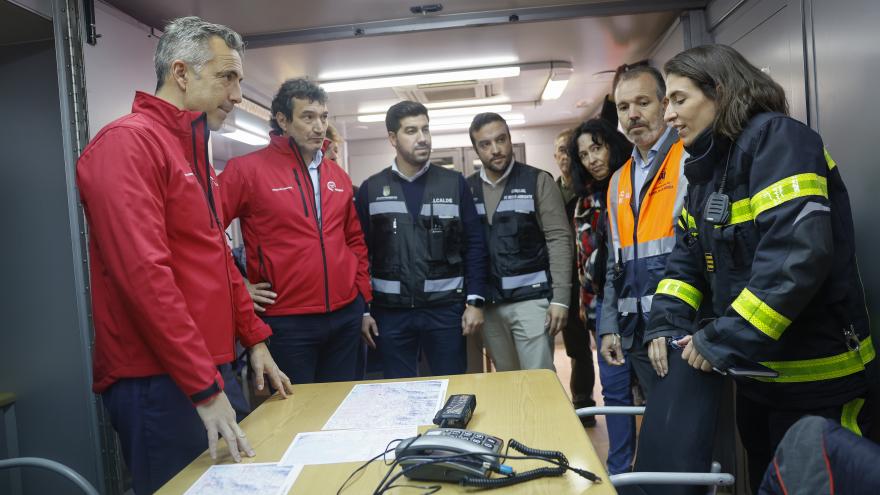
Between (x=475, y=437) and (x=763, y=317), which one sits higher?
(x=763, y=317)

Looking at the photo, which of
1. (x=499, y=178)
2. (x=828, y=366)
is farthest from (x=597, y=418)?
(x=828, y=366)

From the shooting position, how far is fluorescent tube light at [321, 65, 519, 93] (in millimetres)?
4340

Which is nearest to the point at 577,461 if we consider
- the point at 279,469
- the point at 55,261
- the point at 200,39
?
the point at 279,469

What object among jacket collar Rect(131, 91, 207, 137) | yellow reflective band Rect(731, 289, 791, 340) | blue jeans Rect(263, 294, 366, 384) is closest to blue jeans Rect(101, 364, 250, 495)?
jacket collar Rect(131, 91, 207, 137)

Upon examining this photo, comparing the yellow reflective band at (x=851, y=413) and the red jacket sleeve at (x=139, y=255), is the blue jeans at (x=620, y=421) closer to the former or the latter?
the yellow reflective band at (x=851, y=413)

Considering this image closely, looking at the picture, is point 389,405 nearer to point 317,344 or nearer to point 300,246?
point 317,344

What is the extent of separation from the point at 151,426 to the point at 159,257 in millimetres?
452

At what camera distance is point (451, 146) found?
8.39 meters

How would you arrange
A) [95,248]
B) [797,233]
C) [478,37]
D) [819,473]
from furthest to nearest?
[478,37] < [95,248] < [797,233] < [819,473]

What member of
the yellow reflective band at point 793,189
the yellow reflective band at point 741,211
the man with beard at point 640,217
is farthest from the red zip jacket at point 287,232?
the yellow reflective band at point 793,189

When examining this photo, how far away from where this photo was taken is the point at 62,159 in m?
2.40

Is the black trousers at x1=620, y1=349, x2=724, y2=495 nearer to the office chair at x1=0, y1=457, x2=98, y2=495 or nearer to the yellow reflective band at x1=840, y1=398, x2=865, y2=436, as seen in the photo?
the yellow reflective band at x1=840, y1=398, x2=865, y2=436

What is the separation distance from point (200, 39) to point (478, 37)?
92.8 inches

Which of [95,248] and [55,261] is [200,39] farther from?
[55,261]
